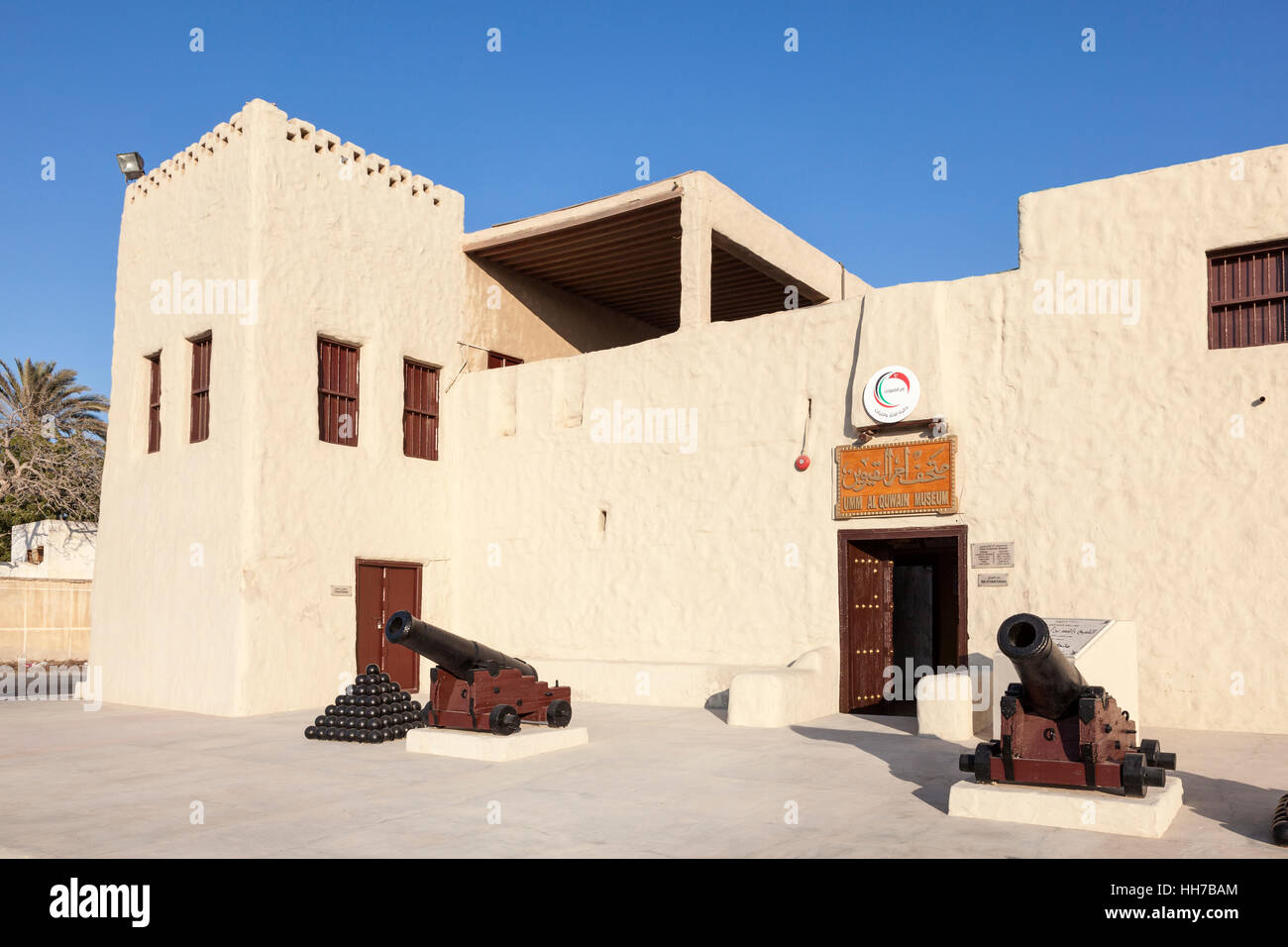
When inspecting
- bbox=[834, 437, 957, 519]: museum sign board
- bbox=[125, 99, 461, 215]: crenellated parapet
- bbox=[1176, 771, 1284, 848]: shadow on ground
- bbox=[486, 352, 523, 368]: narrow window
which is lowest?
bbox=[1176, 771, 1284, 848]: shadow on ground

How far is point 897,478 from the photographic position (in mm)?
12031

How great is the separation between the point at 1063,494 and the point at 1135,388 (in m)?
1.35

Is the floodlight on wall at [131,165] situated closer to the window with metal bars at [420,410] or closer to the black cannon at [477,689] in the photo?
the window with metal bars at [420,410]

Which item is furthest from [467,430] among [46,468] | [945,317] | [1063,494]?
[46,468]

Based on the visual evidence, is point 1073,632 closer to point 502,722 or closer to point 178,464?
point 502,722

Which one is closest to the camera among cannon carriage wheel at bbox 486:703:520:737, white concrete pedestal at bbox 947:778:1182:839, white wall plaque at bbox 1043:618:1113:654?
white concrete pedestal at bbox 947:778:1182:839

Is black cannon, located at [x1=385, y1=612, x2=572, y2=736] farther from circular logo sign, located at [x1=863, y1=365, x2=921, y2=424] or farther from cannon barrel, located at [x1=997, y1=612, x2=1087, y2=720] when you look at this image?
circular logo sign, located at [x1=863, y1=365, x2=921, y2=424]

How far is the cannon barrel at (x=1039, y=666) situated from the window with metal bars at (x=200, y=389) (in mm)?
11398

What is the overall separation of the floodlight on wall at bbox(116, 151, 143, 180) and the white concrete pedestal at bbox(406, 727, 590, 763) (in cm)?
1105

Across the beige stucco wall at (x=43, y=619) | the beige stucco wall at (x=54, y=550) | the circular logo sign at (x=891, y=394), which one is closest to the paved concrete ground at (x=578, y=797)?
the circular logo sign at (x=891, y=394)

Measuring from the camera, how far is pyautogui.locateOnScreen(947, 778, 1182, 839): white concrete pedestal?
587 centimetres

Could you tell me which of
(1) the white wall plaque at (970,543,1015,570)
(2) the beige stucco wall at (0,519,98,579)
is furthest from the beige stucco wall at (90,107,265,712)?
(2) the beige stucco wall at (0,519,98,579)
